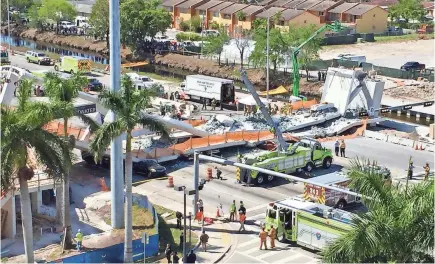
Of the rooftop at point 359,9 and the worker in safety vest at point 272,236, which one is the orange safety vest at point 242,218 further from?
the rooftop at point 359,9

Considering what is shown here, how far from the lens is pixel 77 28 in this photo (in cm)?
10944

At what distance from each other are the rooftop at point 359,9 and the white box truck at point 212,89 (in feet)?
160

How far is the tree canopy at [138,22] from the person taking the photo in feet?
285

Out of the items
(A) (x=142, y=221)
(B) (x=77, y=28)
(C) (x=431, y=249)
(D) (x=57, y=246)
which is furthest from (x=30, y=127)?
(B) (x=77, y=28)

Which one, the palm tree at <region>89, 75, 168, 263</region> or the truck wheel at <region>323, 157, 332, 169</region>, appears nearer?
the palm tree at <region>89, 75, 168, 263</region>

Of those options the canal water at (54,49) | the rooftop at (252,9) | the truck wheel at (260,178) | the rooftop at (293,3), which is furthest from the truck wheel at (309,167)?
the rooftop at (293,3)

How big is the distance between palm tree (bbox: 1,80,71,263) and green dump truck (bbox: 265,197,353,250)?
31.8ft

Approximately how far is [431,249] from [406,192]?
1.63m

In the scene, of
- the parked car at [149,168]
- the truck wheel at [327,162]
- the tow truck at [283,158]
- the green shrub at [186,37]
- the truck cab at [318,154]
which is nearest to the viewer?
the tow truck at [283,158]

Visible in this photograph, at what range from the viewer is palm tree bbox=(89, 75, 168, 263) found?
27250 millimetres

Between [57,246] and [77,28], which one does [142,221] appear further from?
[77,28]

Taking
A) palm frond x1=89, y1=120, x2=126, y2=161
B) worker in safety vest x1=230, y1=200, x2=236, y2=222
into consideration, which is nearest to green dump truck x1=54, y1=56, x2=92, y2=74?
worker in safety vest x1=230, y1=200, x2=236, y2=222

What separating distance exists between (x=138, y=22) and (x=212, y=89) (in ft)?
91.8

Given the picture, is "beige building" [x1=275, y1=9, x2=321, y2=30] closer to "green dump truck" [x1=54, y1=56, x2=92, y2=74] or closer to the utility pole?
"green dump truck" [x1=54, y1=56, x2=92, y2=74]
